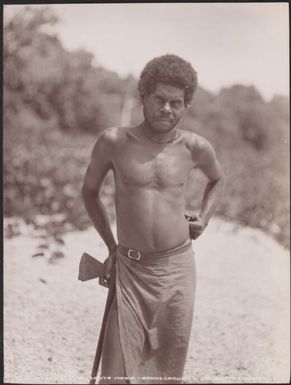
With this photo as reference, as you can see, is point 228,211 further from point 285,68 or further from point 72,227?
point 285,68

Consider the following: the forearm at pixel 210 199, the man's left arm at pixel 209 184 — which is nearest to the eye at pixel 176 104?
the man's left arm at pixel 209 184

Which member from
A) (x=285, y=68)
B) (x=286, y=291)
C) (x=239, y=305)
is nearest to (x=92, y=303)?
(x=239, y=305)

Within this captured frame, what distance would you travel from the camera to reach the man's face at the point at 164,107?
239 cm

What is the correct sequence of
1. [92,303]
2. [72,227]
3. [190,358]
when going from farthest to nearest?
1. [72,227]
2. [92,303]
3. [190,358]

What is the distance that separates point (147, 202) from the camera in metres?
2.44

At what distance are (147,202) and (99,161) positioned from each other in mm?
280

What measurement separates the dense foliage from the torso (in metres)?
3.35

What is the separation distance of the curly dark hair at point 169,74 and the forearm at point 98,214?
52 centimetres

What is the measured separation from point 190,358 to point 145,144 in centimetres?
183

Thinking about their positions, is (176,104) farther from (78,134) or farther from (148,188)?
(78,134)

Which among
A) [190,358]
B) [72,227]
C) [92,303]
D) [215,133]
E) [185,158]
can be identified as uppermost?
[215,133]

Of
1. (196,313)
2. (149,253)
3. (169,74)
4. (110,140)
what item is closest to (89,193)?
(110,140)

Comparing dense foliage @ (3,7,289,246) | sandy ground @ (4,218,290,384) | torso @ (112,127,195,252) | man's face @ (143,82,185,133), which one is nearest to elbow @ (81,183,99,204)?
torso @ (112,127,195,252)

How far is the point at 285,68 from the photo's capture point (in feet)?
11.5
